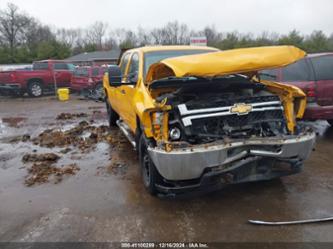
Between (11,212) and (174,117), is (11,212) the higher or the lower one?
the lower one

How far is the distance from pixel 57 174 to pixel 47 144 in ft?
6.46

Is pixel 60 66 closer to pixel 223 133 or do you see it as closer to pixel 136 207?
pixel 136 207

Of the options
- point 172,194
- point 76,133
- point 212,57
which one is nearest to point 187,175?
point 172,194

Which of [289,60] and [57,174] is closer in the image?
[289,60]

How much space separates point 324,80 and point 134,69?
3489 mm

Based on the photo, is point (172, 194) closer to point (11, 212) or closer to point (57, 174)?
point (11, 212)

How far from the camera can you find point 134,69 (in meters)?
5.25

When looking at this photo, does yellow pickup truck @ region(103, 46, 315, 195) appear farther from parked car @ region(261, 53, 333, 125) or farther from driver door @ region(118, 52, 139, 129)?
parked car @ region(261, 53, 333, 125)

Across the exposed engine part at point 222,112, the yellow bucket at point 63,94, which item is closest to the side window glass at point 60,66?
the yellow bucket at point 63,94

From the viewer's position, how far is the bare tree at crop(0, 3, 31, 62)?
60.0 metres

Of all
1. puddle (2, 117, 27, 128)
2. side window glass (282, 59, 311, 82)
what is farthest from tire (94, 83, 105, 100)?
side window glass (282, 59, 311, 82)

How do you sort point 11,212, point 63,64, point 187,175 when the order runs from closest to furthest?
point 187,175, point 11,212, point 63,64

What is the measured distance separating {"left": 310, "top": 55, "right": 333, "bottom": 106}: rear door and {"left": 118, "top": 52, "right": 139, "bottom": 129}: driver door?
3354mm

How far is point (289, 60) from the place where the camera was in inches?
137
